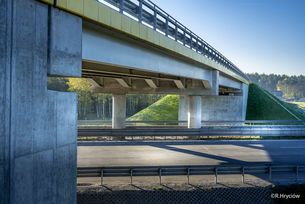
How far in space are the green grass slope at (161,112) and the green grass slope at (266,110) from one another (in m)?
11.6

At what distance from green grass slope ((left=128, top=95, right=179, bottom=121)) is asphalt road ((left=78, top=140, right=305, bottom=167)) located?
2209 centimetres

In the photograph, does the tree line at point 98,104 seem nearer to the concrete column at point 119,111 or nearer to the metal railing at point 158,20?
the concrete column at point 119,111

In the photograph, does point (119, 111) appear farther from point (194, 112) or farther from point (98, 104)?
point (98, 104)

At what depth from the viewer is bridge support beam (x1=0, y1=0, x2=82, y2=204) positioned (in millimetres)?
4828

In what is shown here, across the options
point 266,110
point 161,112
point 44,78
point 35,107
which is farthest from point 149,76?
point 266,110

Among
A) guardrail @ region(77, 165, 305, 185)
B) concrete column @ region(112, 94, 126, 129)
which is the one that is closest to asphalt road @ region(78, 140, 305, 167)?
guardrail @ region(77, 165, 305, 185)

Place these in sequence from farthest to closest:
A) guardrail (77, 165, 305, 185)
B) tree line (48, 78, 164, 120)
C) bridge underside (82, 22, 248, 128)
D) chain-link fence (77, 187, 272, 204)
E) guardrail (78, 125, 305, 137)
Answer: tree line (48, 78, 164, 120) < guardrail (78, 125, 305, 137) < guardrail (77, 165, 305, 185) < chain-link fence (77, 187, 272, 204) < bridge underside (82, 22, 248, 128)

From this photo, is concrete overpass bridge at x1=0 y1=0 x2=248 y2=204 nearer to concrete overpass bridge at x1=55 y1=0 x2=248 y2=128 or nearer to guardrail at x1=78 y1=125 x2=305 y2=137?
concrete overpass bridge at x1=55 y1=0 x2=248 y2=128

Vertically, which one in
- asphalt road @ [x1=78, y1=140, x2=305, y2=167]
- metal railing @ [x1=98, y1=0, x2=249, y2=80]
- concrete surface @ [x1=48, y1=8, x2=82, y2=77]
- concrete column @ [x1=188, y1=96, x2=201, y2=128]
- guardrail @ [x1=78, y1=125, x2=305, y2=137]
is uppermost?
metal railing @ [x1=98, y1=0, x2=249, y2=80]

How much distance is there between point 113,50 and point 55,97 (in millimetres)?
4557

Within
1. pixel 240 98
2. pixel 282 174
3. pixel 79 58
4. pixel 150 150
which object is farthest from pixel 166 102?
pixel 79 58

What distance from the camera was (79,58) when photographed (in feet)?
23.3

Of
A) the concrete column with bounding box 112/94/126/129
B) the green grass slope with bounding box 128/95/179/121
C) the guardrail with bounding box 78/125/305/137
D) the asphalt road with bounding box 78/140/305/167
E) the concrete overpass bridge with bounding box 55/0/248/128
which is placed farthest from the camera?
the green grass slope with bounding box 128/95/179/121

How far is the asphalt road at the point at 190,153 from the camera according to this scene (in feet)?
53.6
